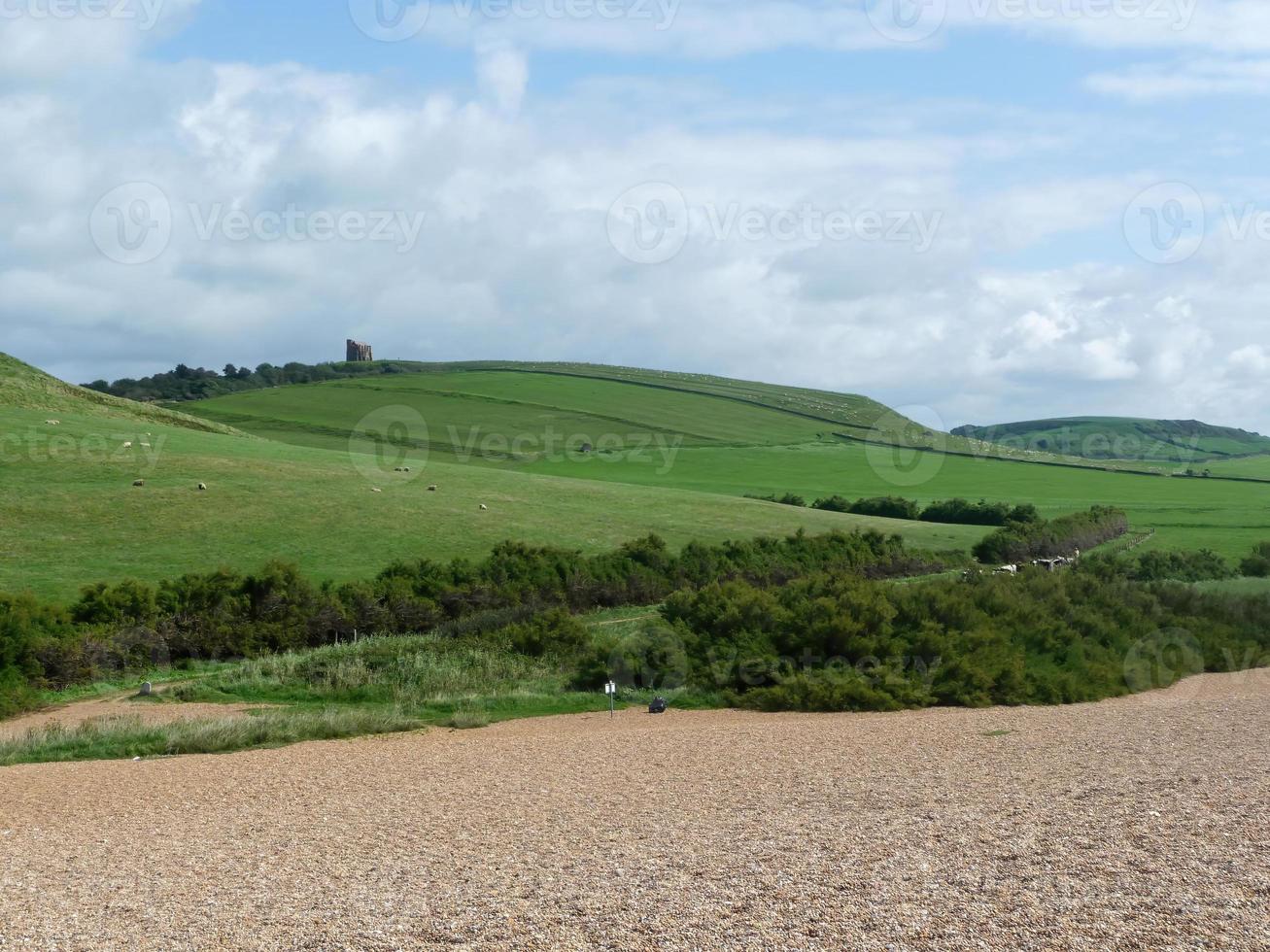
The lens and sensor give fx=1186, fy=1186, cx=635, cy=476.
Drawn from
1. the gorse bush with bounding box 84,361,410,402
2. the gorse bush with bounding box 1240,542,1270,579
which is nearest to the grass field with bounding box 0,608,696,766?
the gorse bush with bounding box 1240,542,1270,579

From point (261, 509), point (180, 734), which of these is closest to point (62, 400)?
point (261, 509)

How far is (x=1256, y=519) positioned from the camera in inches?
2857

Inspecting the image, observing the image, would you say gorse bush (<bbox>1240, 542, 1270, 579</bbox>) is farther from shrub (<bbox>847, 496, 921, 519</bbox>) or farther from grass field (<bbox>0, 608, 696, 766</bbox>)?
grass field (<bbox>0, 608, 696, 766</bbox>)

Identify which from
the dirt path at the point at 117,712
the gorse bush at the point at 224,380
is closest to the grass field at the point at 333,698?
the dirt path at the point at 117,712

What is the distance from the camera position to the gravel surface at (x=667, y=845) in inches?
317

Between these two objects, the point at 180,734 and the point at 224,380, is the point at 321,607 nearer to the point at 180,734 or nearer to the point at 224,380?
the point at 180,734

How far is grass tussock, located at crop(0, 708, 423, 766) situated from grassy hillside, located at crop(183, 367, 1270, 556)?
51.8 meters

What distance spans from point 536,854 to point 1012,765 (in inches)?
263

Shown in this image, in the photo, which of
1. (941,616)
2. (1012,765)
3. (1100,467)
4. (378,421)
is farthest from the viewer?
(1100,467)

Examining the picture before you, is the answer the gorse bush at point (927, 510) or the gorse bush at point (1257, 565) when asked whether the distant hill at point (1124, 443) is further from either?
the gorse bush at point (1257, 565)

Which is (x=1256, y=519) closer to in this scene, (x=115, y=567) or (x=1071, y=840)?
(x=115, y=567)

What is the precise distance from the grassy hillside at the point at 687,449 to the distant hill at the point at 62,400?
15.3m

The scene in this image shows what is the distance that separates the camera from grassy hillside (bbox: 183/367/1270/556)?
80875 mm

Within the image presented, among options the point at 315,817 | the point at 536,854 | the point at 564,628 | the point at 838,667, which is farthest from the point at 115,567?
the point at 536,854
